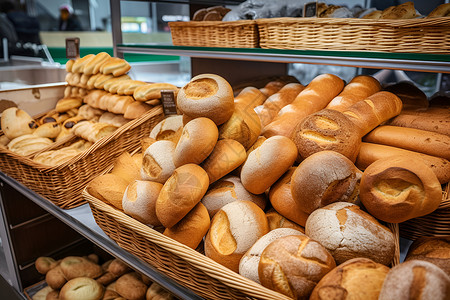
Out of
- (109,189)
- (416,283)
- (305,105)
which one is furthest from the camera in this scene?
(305,105)

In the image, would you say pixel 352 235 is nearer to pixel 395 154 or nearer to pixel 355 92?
pixel 395 154

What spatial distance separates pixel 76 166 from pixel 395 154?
1179 millimetres

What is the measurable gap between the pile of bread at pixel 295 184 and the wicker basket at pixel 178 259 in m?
0.04

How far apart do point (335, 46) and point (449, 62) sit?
409 mm

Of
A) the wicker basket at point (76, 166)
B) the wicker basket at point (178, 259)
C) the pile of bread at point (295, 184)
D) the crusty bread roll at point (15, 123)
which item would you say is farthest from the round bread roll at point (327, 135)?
the crusty bread roll at point (15, 123)

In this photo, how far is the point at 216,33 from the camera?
5.08 ft

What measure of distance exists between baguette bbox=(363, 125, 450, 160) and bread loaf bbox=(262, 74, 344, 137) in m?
0.24

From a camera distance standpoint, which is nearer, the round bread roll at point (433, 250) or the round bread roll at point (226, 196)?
the round bread roll at point (433, 250)

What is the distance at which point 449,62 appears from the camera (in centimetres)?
82

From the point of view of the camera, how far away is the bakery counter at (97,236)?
97 centimetres

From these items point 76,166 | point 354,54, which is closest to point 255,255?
point 354,54

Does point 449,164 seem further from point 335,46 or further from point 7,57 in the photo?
point 7,57

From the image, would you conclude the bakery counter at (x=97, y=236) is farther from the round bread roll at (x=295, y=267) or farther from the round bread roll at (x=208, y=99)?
the round bread roll at (x=208, y=99)

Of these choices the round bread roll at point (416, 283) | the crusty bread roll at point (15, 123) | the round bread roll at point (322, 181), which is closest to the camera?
the round bread roll at point (416, 283)
